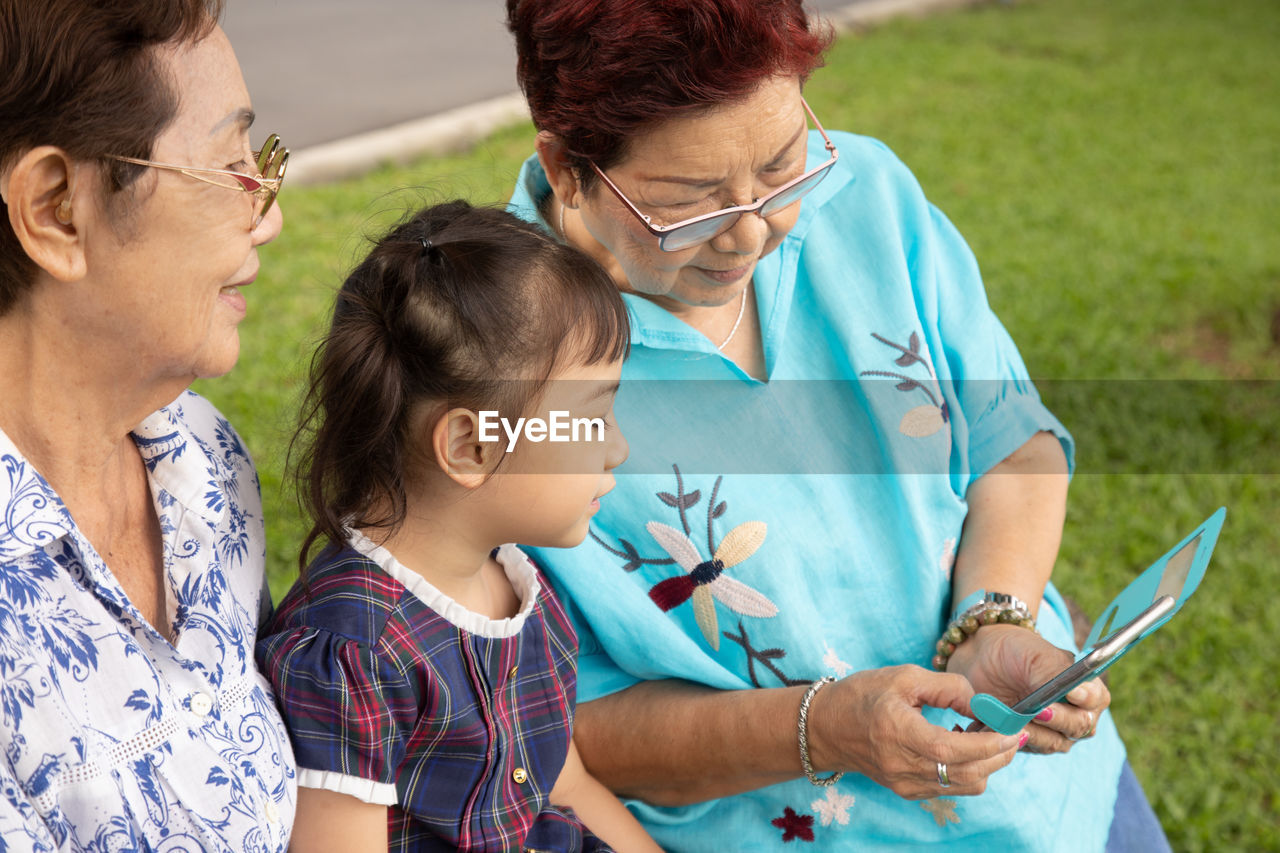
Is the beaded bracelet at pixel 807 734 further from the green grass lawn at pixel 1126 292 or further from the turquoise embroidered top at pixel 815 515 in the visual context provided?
the green grass lawn at pixel 1126 292

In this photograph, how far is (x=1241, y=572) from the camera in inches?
154

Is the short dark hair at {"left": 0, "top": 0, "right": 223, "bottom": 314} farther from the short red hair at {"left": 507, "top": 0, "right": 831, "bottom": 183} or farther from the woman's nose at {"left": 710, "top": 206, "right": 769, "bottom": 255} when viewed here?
the woman's nose at {"left": 710, "top": 206, "right": 769, "bottom": 255}

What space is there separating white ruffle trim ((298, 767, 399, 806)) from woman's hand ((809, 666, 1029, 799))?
674 millimetres

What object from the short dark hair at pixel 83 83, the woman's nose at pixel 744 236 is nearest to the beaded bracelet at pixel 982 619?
the woman's nose at pixel 744 236

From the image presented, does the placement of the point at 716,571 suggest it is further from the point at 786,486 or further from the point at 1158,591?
the point at 1158,591

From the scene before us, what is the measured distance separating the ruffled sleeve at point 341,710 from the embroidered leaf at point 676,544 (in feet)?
Answer: 1.69

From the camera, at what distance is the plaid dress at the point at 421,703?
1514mm

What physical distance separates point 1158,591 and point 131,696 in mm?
1358

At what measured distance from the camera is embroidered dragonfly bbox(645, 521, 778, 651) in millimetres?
1897

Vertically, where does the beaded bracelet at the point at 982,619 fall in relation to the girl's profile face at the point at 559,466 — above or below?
below

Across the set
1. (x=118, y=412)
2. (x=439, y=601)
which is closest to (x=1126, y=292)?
(x=439, y=601)

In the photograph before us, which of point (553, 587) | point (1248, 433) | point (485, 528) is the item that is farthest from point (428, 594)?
point (1248, 433)

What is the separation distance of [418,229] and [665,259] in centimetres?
39

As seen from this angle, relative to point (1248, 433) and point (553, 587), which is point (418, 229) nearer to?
point (553, 587)
